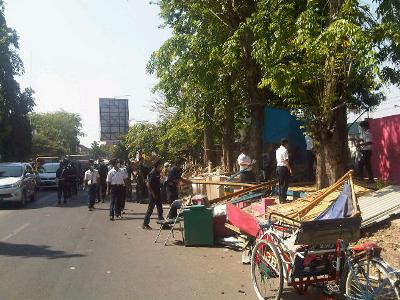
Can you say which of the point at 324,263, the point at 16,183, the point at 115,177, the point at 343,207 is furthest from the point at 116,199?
the point at 324,263

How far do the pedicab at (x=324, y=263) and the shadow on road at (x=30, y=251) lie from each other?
4.13 metres

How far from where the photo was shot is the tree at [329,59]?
981 centimetres

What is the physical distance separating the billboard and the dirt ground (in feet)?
156

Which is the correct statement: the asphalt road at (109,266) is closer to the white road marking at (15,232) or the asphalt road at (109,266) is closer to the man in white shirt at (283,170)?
the white road marking at (15,232)

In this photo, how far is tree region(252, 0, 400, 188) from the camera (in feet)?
32.2

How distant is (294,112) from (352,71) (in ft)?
17.6

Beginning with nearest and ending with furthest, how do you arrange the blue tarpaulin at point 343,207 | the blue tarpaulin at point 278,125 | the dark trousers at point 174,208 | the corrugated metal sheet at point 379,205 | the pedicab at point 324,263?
the pedicab at point 324,263, the blue tarpaulin at point 343,207, the corrugated metal sheet at point 379,205, the dark trousers at point 174,208, the blue tarpaulin at point 278,125

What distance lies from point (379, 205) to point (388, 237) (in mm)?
1320

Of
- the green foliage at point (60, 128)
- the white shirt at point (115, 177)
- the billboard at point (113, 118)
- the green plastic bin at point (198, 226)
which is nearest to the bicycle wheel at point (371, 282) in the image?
the green plastic bin at point (198, 226)

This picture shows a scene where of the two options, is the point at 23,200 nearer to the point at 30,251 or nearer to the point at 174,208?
the point at 174,208

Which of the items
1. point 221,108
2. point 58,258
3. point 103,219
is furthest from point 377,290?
point 221,108

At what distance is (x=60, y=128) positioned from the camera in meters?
89.9

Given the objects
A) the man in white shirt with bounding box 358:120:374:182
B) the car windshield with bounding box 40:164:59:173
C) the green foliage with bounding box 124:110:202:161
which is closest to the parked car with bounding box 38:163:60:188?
the car windshield with bounding box 40:164:59:173

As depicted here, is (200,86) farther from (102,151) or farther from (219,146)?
(102,151)
